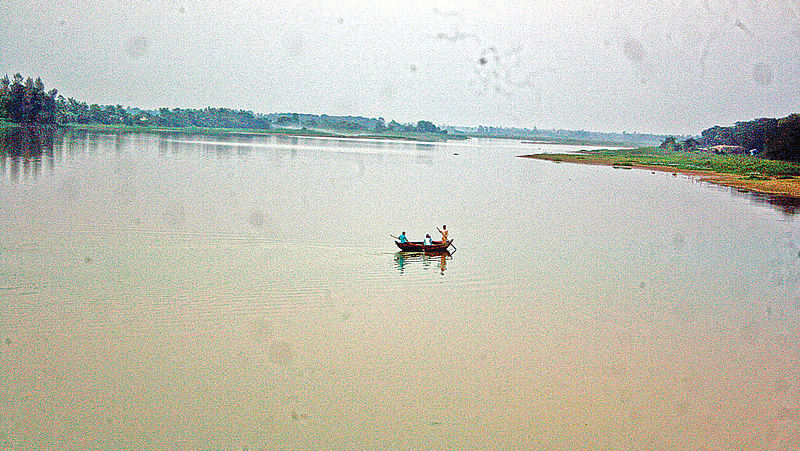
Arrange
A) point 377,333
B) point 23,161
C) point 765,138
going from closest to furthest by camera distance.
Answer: point 377,333, point 23,161, point 765,138

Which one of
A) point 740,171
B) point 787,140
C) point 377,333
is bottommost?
point 377,333

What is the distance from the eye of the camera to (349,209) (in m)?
27.8

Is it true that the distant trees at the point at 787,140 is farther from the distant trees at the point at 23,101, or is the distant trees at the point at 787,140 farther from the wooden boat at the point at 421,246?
the distant trees at the point at 23,101

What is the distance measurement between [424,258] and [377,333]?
22.7ft

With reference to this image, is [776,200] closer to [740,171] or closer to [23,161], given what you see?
[740,171]

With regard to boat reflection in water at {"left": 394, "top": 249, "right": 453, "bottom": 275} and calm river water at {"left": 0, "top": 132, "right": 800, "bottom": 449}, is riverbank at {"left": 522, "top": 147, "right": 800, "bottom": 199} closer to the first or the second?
calm river water at {"left": 0, "top": 132, "right": 800, "bottom": 449}

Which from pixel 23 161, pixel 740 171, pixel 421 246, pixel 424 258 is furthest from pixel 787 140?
pixel 23 161

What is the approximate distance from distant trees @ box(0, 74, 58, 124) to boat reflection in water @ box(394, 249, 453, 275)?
91.9 meters

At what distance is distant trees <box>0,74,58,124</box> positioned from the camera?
308 ft

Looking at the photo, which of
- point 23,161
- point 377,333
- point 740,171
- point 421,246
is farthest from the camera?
point 740,171

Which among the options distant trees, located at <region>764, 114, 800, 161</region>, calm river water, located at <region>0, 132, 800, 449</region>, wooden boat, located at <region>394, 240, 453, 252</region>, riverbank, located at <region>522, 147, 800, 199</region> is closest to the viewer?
calm river water, located at <region>0, 132, 800, 449</region>

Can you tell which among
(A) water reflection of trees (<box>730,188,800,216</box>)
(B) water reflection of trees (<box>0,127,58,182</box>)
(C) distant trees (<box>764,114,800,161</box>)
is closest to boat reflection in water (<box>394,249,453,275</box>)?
(B) water reflection of trees (<box>0,127,58,182</box>)

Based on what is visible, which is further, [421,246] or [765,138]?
[765,138]

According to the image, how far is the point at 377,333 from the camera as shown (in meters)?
12.3
